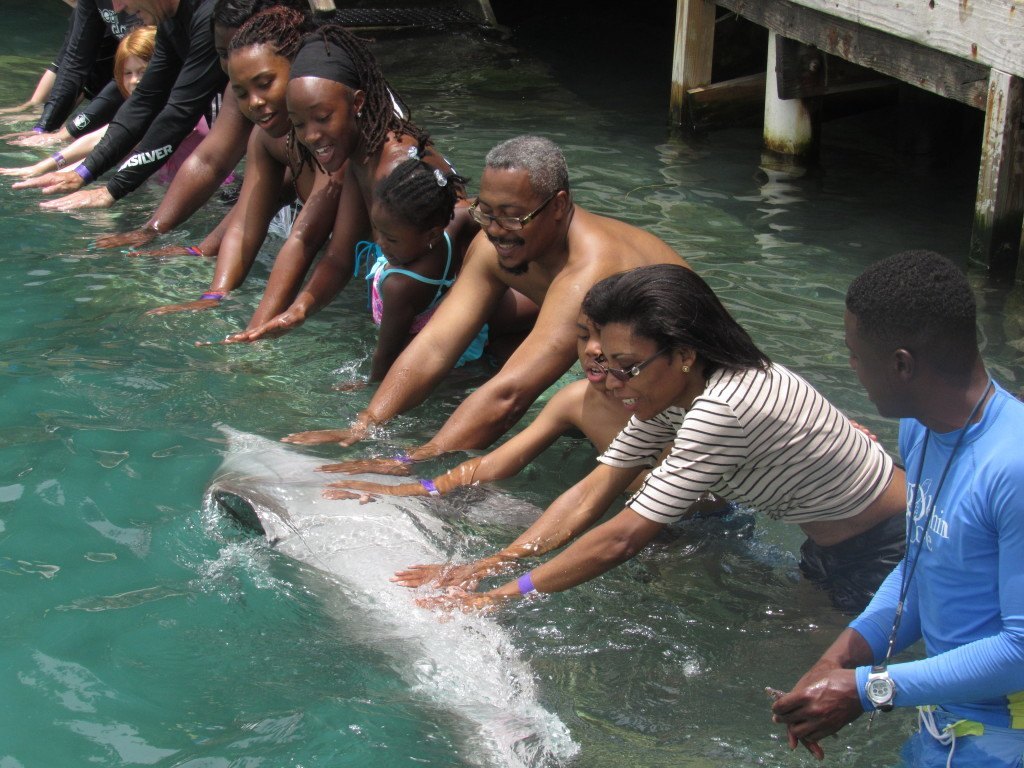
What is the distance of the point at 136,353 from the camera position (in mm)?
5324

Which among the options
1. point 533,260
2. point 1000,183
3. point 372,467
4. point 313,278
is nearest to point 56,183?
point 313,278

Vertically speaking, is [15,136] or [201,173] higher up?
[201,173]

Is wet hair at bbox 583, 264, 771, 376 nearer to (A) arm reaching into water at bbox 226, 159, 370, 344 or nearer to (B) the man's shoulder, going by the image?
(B) the man's shoulder

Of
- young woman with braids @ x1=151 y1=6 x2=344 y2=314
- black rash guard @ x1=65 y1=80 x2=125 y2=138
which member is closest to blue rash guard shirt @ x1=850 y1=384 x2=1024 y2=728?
young woman with braids @ x1=151 y1=6 x2=344 y2=314

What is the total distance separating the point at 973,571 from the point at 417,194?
9.45 feet

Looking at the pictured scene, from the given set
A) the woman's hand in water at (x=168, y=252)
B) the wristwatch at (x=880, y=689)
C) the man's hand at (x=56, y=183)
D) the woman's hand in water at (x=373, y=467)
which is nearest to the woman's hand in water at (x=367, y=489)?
the woman's hand in water at (x=373, y=467)

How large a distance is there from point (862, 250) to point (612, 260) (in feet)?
9.64

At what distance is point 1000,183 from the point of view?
19.5 ft

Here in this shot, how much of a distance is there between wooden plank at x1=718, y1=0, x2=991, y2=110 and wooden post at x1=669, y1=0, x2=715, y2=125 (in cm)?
74

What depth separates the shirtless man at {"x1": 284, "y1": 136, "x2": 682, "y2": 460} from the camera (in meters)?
4.05

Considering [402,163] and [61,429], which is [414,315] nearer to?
[402,163]

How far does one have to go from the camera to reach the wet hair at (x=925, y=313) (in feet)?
7.37

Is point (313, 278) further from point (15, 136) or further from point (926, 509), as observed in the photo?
point (15, 136)

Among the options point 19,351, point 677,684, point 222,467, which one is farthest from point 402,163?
point 677,684
